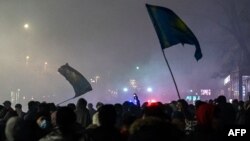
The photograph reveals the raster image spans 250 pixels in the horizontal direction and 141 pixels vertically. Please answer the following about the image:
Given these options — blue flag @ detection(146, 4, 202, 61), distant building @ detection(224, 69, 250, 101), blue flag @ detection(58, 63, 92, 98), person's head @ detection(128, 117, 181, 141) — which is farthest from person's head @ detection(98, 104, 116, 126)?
distant building @ detection(224, 69, 250, 101)

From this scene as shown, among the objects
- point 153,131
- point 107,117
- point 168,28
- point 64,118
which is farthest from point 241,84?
point 153,131

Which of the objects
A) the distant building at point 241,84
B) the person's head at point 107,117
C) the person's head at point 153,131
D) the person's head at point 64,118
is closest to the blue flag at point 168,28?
the person's head at point 107,117

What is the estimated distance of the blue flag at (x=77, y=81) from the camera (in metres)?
16.7

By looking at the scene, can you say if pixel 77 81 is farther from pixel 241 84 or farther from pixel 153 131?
pixel 241 84

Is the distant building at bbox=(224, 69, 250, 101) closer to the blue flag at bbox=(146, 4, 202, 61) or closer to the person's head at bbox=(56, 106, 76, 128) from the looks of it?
the blue flag at bbox=(146, 4, 202, 61)

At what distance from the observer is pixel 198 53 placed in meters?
12.0

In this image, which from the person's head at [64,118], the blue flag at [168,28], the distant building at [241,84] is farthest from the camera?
the distant building at [241,84]

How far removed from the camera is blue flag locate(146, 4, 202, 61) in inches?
448

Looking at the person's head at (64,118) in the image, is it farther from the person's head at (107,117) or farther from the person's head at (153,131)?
the person's head at (153,131)

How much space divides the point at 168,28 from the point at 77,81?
20.8 ft

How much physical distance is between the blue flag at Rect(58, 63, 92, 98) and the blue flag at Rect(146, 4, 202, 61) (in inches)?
211

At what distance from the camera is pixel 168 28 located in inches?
452

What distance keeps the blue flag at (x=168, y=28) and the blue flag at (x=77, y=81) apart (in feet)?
17.6

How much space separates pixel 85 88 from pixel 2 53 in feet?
152
